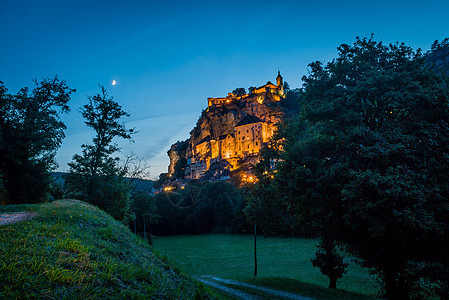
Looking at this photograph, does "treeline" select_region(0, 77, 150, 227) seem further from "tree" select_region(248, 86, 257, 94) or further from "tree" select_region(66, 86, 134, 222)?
"tree" select_region(248, 86, 257, 94)

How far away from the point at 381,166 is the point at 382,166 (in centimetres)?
4

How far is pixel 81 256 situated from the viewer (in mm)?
5820

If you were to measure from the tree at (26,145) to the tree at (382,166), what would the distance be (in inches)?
816

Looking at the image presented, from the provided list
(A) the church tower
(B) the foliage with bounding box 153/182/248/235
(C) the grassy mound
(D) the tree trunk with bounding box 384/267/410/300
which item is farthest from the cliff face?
(C) the grassy mound

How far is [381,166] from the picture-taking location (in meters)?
10.9

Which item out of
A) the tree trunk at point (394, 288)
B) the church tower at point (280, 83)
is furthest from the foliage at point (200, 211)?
the church tower at point (280, 83)

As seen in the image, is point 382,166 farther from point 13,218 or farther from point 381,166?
point 13,218

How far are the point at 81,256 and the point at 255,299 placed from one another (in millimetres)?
10828

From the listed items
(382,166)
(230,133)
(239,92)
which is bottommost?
(382,166)

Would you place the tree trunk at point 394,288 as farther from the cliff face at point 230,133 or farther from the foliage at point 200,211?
the cliff face at point 230,133

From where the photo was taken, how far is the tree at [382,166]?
9680 mm

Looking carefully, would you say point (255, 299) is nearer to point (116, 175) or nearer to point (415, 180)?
point (415, 180)

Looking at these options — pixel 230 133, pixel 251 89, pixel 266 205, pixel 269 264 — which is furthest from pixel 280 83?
pixel 266 205

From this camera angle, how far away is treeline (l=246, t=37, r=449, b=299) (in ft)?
31.8
